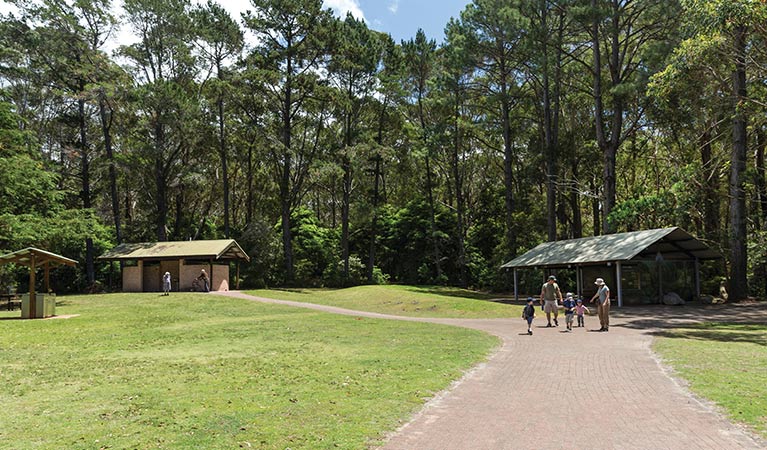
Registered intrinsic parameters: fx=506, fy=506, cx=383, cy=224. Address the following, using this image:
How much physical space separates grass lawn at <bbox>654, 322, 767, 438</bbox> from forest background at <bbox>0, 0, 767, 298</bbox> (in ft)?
44.0

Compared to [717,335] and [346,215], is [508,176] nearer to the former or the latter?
[346,215]

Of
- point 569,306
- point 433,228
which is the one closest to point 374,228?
point 433,228

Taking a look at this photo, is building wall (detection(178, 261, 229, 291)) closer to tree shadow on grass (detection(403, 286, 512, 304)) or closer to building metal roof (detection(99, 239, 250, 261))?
building metal roof (detection(99, 239, 250, 261))

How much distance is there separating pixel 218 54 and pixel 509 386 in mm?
45051

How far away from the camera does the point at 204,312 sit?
2341cm

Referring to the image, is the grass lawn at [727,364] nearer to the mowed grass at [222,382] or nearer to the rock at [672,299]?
the mowed grass at [222,382]

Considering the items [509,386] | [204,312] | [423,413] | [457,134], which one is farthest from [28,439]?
[457,134]

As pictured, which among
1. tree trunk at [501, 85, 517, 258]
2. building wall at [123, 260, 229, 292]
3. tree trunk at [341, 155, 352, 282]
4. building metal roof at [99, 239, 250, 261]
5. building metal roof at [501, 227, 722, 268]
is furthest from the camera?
tree trunk at [341, 155, 352, 282]

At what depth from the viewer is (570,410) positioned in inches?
269

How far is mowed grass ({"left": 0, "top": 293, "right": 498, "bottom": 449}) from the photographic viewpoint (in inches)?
226

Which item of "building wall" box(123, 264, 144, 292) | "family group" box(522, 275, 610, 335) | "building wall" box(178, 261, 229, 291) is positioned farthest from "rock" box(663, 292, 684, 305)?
"building wall" box(123, 264, 144, 292)

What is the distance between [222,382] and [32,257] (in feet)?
58.6

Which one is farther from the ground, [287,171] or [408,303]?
[287,171]

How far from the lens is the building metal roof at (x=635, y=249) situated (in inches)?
995
